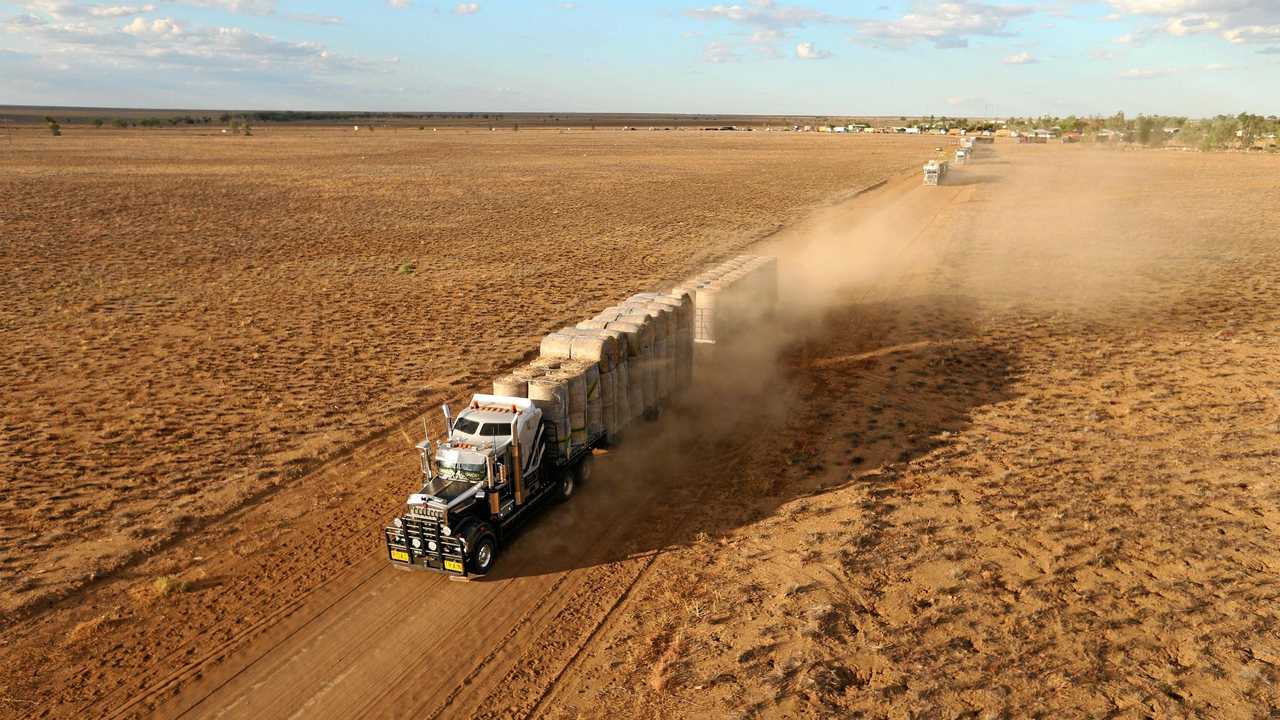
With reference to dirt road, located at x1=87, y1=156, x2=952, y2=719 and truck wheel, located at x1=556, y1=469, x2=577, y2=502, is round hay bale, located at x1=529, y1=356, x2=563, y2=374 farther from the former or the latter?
dirt road, located at x1=87, y1=156, x2=952, y2=719

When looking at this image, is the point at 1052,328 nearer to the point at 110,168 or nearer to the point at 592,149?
the point at 110,168

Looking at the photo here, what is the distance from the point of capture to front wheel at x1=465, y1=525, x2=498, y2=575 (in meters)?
12.9

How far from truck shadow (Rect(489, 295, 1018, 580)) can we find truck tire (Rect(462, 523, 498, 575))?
0.33 metres

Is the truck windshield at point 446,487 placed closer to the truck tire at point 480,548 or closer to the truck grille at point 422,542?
the truck grille at point 422,542

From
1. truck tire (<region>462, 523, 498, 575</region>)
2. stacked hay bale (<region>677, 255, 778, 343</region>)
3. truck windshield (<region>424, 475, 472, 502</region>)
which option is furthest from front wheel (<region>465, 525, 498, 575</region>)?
stacked hay bale (<region>677, 255, 778, 343</region>)

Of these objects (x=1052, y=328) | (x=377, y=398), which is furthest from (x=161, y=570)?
(x=1052, y=328)

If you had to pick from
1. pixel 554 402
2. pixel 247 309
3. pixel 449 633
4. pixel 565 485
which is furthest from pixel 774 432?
pixel 247 309

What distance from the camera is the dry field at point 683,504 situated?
1102 cm

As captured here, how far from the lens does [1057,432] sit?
18.8 meters

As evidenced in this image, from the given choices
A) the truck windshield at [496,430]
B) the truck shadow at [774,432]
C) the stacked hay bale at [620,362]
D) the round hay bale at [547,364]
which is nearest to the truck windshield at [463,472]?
the truck windshield at [496,430]

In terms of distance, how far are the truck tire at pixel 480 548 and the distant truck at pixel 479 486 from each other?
0.7 inches

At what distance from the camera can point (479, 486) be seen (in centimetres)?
1356

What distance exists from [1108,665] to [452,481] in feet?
35.3

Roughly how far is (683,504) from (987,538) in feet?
19.0
